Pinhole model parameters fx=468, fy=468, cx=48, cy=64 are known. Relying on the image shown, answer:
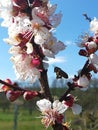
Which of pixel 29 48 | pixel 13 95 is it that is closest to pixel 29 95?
pixel 13 95

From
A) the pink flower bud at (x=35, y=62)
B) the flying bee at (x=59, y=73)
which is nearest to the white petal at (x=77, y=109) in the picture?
the flying bee at (x=59, y=73)

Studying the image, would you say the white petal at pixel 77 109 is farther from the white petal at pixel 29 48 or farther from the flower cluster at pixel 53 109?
the white petal at pixel 29 48

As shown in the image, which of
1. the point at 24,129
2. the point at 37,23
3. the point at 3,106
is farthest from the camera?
the point at 3,106

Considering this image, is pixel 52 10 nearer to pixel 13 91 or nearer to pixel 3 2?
pixel 3 2

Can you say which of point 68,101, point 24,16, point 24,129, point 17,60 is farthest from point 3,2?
point 24,129

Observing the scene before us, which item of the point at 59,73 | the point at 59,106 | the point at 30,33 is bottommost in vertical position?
the point at 59,106

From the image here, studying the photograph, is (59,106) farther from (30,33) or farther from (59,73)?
(30,33)

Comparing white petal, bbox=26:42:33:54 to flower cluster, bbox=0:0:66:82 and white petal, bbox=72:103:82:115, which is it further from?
white petal, bbox=72:103:82:115

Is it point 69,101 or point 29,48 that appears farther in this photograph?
point 69,101
